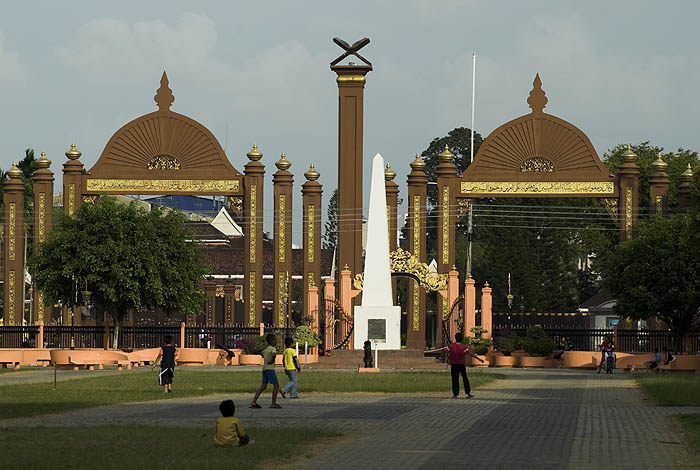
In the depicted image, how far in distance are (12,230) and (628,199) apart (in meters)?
27.5

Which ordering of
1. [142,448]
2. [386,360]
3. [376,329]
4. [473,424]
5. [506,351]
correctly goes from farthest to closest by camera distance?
[506,351] → [386,360] → [376,329] → [473,424] → [142,448]

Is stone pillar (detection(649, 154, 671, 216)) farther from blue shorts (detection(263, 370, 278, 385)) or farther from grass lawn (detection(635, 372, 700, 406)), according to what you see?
blue shorts (detection(263, 370, 278, 385))

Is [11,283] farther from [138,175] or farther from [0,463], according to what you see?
[0,463]

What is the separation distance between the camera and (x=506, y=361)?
4734 cm

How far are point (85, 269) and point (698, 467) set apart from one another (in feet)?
127

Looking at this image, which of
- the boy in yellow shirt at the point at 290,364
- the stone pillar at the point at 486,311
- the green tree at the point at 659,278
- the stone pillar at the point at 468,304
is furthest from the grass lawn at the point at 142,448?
the stone pillar at the point at 486,311

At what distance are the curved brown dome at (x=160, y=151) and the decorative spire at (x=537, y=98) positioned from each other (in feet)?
43.3

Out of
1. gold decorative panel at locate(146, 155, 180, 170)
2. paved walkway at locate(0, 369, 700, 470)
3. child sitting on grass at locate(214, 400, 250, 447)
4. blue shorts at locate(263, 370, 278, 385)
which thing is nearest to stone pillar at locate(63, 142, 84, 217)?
gold decorative panel at locate(146, 155, 180, 170)

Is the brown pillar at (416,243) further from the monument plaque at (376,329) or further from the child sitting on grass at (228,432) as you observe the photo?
the child sitting on grass at (228,432)

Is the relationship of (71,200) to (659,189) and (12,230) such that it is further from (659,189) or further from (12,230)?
(659,189)

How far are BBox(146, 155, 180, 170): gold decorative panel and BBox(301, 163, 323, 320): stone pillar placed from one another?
582cm

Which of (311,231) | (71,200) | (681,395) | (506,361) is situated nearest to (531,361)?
(506,361)

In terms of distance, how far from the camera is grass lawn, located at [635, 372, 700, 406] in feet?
78.9

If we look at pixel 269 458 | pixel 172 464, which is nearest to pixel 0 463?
pixel 172 464
